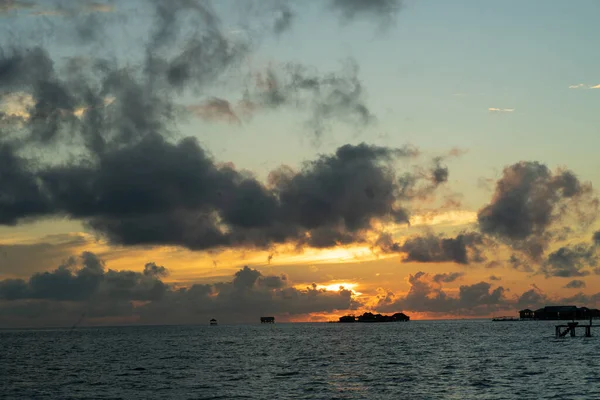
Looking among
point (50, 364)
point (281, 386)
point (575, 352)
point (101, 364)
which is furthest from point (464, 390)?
point (50, 364)

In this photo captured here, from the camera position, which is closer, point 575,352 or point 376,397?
point 376,397

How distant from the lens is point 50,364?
134875 mm

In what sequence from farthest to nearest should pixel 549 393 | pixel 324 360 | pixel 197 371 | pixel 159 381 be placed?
1. pixel 324 360
2. pixel 197 371
3. pixel 159 381
4. pixel 549 393

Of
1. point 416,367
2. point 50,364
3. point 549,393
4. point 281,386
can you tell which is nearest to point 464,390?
point 549,393

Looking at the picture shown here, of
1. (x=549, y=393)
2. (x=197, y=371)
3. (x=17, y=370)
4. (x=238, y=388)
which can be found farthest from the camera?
(x=17, y=370)

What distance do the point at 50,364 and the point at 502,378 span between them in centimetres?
9055

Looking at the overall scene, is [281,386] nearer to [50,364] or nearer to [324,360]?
[324,360]

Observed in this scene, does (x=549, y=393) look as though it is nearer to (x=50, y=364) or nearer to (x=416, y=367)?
(x=416, y=367)

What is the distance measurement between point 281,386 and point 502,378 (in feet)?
98.9

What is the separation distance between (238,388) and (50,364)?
6613 cm

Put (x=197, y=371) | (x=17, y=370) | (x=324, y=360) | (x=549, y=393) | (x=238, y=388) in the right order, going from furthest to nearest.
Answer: (x=324, y=360) < (x=17, y=370) < (x=197, y=371) < (x=238, y=388) < (x=549, y=393)

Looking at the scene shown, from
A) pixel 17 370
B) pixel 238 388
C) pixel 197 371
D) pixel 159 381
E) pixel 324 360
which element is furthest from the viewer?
pixel 324 360

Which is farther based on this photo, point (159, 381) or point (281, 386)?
point (159, 381)

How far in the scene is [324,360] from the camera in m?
132
